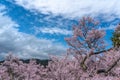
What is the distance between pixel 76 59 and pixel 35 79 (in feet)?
16.4

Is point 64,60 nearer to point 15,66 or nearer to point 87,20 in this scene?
point 15,66

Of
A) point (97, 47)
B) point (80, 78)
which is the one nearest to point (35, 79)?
point (80, 78)

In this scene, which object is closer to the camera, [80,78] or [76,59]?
[80,78]

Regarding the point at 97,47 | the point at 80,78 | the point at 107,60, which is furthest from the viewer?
the point at 97,47

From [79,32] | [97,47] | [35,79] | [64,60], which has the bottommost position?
[35,79]

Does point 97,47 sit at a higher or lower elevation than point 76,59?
higher

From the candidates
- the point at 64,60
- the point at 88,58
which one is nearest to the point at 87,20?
the point at 88,58

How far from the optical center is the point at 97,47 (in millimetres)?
29156

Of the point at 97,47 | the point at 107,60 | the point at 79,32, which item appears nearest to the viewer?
the point at 107,60

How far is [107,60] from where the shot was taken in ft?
68.8

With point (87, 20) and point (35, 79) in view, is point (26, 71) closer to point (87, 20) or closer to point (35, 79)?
point (35, 79)

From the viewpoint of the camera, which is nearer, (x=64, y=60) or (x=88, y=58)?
(x=64, y=60)

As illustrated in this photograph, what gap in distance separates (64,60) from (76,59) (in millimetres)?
2482

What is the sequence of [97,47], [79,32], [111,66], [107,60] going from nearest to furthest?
[111,66] → [107,60] → [97,47] → [79,32]
